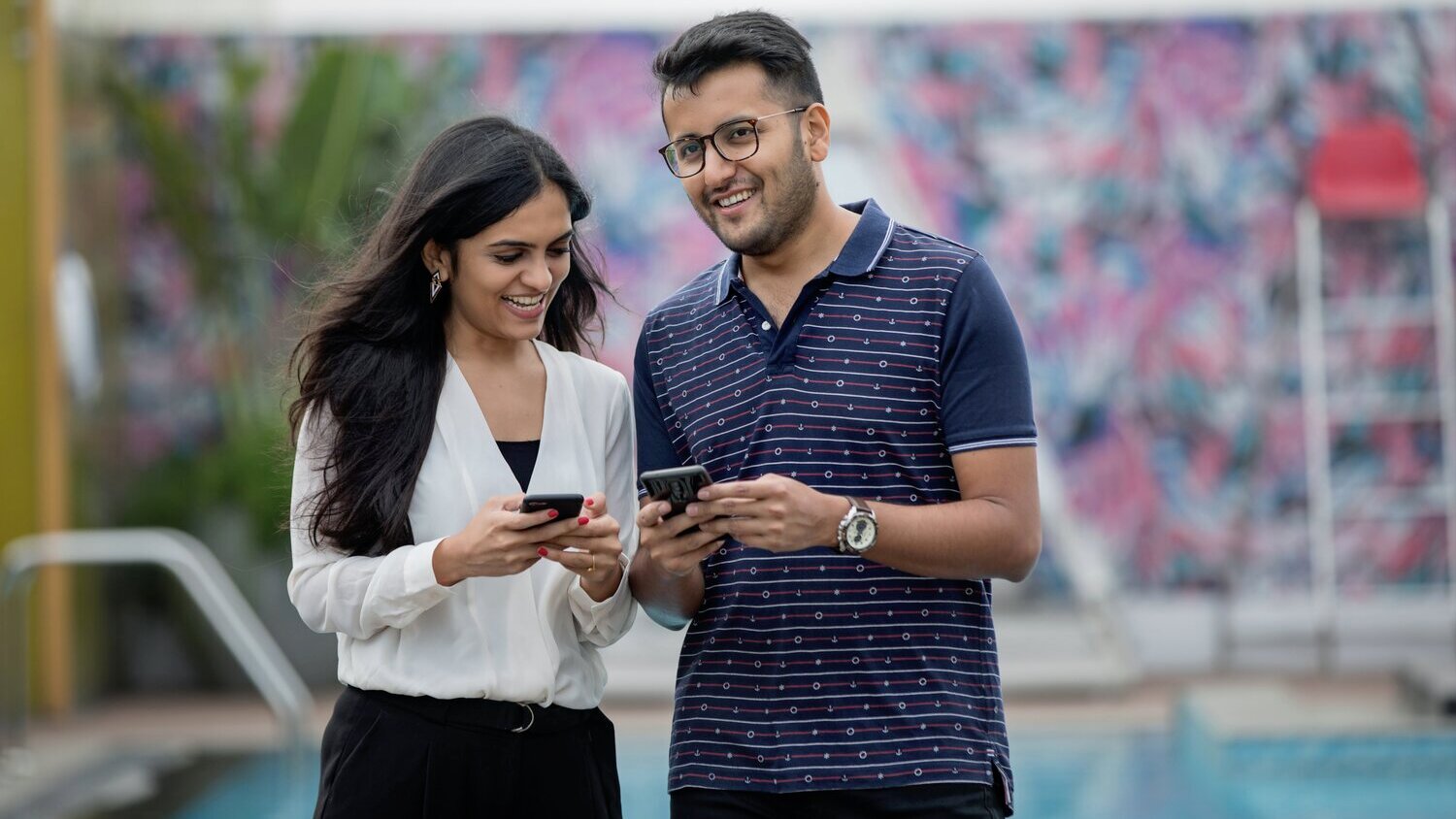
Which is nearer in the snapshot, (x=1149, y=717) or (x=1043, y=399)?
(x=1149, y=717)

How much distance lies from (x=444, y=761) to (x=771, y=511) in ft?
1.85

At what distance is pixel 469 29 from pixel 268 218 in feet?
4.54

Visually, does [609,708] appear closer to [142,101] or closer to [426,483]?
[142,101]

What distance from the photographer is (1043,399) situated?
8.05 meters

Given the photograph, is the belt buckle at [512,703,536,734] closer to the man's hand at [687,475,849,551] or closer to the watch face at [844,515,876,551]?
the man's hand at [687,475,849,551]

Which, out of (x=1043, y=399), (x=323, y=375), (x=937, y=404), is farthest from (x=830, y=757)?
(x=1043, y=399)

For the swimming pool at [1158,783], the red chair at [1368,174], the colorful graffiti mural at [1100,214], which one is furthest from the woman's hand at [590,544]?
the red chair at [1368,174]

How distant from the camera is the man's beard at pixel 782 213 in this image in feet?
7.27

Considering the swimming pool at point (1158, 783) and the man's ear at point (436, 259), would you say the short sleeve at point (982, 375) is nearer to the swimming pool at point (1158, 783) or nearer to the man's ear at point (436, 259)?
the man's ear at point (436, 259)

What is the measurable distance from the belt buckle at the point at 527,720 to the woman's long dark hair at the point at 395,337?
27cm

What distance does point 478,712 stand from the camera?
85.4 inches

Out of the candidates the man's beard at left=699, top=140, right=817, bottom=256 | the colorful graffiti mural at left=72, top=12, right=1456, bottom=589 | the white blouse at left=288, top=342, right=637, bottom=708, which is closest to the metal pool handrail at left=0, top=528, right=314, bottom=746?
the colorful graffiti mural at left=72, top=12, right=1456, bottom=589

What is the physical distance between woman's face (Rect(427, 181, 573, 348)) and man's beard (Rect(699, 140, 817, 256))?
0.22 meters

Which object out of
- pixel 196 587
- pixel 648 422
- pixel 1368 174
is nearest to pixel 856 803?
pixel 648 422
